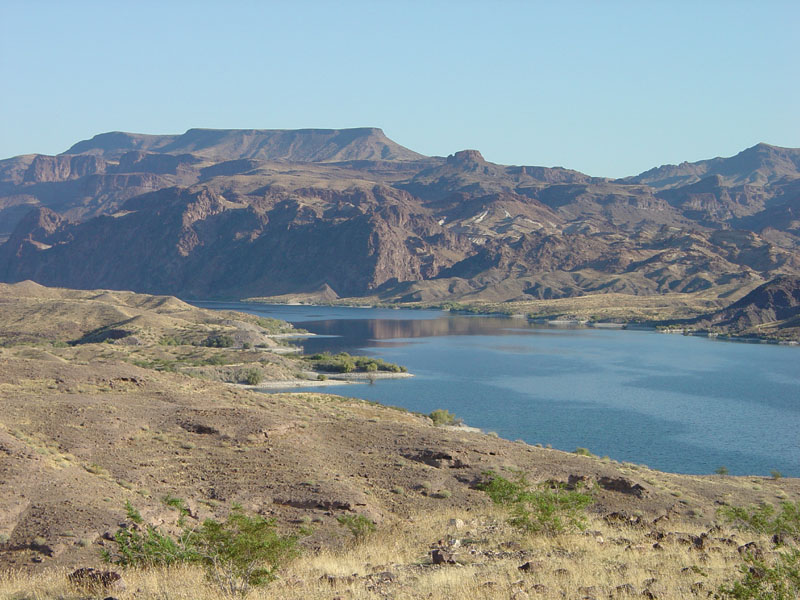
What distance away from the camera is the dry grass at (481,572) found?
16.4 meters

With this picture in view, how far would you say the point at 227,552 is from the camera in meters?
18.4

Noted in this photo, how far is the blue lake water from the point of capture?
77.0 metres

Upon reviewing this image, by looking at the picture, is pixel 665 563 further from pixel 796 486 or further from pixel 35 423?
pixel 796 486

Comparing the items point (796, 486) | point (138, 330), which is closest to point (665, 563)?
point (796, 486)

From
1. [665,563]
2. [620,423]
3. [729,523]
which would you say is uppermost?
[665,563]

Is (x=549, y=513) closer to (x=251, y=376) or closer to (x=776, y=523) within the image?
(x=776, y=523)

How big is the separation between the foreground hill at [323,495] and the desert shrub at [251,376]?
195 feet

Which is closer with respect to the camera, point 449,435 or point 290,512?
point 290,512

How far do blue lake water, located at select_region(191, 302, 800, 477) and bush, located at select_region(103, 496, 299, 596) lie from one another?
177 ft

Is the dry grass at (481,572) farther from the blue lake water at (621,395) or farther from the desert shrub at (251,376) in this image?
the desert shrub at (251,376)

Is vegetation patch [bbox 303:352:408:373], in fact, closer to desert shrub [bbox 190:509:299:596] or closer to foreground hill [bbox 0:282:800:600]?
foreground hill [bbox 0:282:800:600]

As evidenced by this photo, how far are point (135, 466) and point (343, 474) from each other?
8229 mm

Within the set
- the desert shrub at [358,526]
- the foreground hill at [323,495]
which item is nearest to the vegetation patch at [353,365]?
A: the foreground hill at [323,495]

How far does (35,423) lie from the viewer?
36.3 metres
